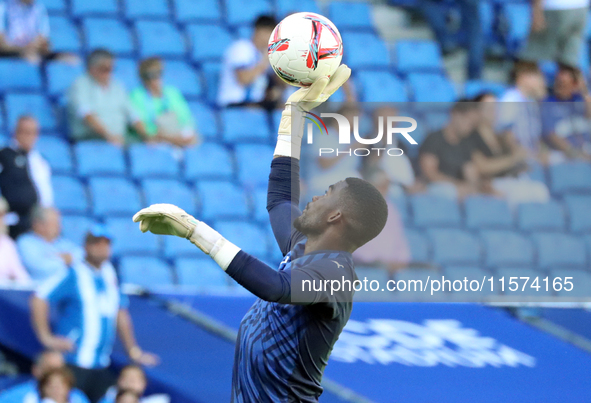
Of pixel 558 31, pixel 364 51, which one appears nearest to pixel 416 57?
pixel 364 51

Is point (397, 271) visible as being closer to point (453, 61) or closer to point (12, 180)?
point (12, 180)

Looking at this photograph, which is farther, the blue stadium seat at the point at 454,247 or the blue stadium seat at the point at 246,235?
the blue stadium seat at the point at 246,235

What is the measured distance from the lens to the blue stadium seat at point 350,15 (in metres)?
8.76

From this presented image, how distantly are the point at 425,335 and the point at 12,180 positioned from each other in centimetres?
316

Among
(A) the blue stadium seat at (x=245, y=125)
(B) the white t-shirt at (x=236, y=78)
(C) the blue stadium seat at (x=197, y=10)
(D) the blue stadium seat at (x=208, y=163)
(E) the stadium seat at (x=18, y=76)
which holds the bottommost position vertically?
(D) the blue stadium seat at (x=208, y=163)

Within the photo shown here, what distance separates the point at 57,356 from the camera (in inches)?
207

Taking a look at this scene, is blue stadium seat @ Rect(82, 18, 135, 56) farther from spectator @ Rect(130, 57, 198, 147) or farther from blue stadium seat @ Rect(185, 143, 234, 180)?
blue stadium seat @ Rect(185, 143, 234, 180)

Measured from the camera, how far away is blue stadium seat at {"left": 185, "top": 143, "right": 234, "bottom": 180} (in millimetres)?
7133

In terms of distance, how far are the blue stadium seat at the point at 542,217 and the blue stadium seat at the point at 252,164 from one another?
8.99 feet

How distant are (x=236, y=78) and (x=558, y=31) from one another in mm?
3491

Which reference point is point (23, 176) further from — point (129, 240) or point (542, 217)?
point (542, 217)

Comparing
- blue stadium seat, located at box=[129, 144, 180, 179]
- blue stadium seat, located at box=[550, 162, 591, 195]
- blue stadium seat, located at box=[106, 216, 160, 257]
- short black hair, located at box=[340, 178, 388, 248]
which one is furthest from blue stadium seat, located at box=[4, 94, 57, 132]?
short black hair, located at box=[340, 178, 388, 248]

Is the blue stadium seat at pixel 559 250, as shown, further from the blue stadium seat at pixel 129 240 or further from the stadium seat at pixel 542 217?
the blue stadium seat at pixel 129 240

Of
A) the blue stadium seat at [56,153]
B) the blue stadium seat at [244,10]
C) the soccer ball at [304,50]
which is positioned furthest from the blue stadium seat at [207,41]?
the soccer ball at [304,50]
